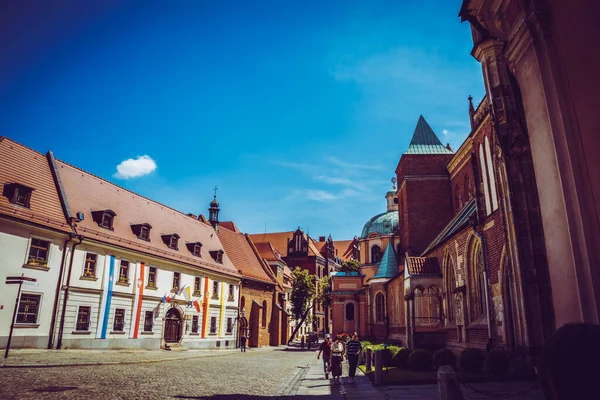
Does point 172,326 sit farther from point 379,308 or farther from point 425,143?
point 425,143

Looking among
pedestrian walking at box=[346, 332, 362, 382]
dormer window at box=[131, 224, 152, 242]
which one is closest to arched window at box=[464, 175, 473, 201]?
pedestrian walking at box=[346, 332, 362, 382]

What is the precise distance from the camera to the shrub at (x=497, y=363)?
34.8 ft

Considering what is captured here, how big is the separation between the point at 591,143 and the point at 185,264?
29.2m

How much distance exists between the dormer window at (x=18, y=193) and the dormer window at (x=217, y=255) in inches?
674

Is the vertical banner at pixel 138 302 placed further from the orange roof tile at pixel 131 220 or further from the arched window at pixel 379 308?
the arched window at pixel 379 308

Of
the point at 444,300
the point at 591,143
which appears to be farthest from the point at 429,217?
the point at 591,143

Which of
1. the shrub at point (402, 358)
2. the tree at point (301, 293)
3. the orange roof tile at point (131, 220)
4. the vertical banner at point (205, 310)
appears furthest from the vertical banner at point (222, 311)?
the shrub at point (402, 358)

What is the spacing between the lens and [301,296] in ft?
171

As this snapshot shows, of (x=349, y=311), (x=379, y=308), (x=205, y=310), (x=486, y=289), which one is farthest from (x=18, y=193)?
(x=349, y=311)

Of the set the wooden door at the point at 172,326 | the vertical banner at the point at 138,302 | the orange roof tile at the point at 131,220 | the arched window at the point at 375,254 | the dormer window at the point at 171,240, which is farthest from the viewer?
the arched window at the point at 375,254

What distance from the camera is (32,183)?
22.6 m

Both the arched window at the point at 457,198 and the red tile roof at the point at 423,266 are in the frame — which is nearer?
the red tile roof at the point at 423,266

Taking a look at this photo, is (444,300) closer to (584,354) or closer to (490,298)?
(490,298)

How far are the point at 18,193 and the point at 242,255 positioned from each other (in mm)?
24298
